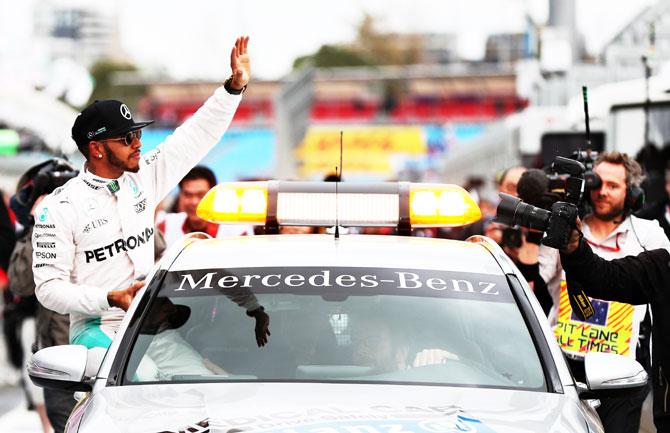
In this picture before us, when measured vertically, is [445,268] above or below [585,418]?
above

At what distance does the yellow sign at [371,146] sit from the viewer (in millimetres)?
59719

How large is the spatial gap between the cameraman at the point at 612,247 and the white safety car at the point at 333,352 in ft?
4.47

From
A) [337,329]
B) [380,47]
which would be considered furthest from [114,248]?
[380,47]

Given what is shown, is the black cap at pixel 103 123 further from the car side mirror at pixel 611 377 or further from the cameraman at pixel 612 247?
the car side mirror at pixel 611 377

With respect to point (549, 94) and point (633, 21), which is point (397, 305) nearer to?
point (633, 21)

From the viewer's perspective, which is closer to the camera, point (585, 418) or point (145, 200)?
point (585, 418)

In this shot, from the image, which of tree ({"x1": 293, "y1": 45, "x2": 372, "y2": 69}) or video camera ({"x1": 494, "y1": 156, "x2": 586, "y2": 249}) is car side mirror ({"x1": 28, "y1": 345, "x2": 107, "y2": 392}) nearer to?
video camera ({"x1": 494, "y1": 156, "x2": 586, "y2": 249})

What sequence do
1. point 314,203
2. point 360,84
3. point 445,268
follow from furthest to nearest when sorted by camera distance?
point 360,84, point 314,203, point 445,268

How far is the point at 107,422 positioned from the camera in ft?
13.0

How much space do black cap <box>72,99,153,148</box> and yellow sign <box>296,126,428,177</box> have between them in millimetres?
51327

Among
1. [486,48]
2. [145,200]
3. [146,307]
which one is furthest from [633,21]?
[486,48]

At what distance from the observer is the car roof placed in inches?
194

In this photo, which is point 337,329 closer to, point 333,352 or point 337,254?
point 333,352

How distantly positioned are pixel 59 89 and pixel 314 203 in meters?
18.7
